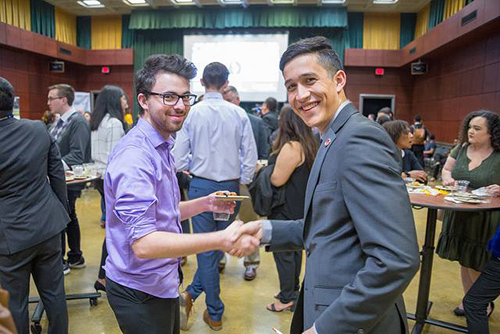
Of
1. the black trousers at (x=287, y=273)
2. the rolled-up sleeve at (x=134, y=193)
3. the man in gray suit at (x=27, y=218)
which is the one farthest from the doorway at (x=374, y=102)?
the rolled-up sleeve at (x=134, y=193)

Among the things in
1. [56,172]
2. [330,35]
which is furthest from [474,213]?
[330,35]

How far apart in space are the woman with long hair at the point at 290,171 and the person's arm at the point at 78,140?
177 cm

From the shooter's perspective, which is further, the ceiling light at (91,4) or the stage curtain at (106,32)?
the stage curtain at (106,32)

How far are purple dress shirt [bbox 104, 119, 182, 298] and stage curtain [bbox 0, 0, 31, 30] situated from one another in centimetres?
1080

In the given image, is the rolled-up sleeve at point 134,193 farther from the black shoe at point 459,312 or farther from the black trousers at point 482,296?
the black shoe at point 459,312

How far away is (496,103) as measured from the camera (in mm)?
7582

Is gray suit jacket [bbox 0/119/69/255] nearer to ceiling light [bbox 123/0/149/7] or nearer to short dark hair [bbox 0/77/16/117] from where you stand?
short dark hair [bbox 0/77/16/117]

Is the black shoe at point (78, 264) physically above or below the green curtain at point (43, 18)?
below

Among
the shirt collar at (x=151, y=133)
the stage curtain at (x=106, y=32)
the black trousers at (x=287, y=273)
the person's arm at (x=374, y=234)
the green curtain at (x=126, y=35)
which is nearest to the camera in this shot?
the person's arm at (x=374, y=234)

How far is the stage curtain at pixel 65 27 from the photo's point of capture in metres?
11.9

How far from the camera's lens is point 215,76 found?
2.80m

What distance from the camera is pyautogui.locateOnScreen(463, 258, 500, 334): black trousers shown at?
2.15 metres

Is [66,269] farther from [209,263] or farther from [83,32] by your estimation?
[83,32]

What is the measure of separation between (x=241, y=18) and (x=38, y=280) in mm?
10436
